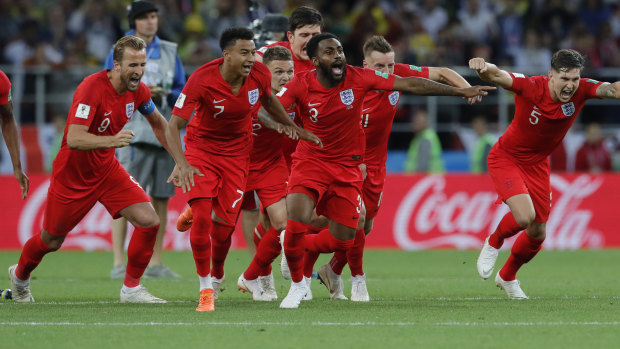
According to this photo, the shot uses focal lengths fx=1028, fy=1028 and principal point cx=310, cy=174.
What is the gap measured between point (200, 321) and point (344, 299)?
230cm

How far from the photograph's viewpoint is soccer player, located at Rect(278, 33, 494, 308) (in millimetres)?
8523

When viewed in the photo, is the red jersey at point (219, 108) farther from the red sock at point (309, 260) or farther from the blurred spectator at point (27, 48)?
the blurred spectator at point (27, 48)

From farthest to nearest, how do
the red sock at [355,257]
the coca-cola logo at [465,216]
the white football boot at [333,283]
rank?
the coca-cola logo at [465,216]
the white football boot at [333,283]
the red sock at [355,257]

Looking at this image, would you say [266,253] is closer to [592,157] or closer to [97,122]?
[97,122]

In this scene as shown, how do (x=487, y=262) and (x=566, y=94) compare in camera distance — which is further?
(x=487, y=262)

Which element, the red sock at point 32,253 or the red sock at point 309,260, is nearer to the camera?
the red sock at point 32,253

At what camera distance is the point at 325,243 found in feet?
29.9

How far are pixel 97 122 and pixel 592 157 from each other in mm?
11208

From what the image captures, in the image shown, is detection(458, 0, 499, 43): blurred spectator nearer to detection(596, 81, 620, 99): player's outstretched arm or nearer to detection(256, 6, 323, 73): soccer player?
detection(256, 6, 323, 73): soccer player

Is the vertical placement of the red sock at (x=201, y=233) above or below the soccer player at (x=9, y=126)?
below

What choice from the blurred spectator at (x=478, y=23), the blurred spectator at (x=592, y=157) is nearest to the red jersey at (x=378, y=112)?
the blurred spectator at (x=592, y=157)

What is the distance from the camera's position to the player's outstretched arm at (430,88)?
8305 millimetres

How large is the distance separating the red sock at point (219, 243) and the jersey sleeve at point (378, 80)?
169cm

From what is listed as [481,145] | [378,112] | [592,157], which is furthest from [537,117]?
[592,157]
